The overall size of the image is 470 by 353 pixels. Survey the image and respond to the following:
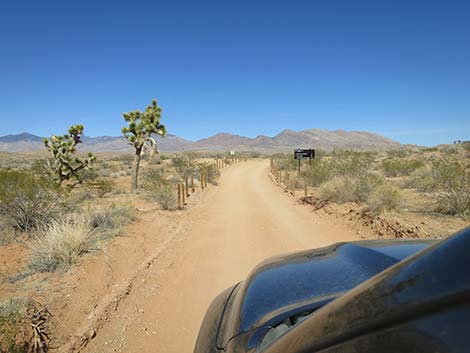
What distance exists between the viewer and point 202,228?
30.2ft

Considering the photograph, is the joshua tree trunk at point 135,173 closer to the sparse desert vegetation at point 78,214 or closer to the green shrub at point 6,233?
the sparse desert vegetation at point 78,214

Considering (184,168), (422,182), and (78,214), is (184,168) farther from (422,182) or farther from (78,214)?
(422,182)

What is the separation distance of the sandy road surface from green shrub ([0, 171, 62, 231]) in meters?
3.61

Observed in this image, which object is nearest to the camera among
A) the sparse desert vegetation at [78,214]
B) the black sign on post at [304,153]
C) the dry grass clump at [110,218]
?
the sparse desert vegetation at [78,214]

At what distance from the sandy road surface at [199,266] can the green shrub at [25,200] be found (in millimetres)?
3613

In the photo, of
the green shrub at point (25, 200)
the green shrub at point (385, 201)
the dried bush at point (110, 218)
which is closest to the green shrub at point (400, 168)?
the green shrub at point (385, 201)

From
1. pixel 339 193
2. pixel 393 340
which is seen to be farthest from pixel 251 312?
pixel 339 193

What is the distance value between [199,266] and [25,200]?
4910 mm

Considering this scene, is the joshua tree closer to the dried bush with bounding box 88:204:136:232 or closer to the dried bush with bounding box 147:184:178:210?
the dried bush with bounding box 147:184:178:210

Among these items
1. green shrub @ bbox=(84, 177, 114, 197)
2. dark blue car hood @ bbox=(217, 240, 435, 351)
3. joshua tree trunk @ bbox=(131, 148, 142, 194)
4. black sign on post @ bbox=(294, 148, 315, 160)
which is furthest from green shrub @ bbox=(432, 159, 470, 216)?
green shrub @ bbox=(84, 177, 114, 197)

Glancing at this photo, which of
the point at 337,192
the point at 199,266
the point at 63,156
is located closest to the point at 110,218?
the point at 199,266

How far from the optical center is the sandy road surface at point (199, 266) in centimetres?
408

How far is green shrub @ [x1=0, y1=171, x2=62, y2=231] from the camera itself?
24.5 feet

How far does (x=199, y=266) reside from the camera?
249 inches
